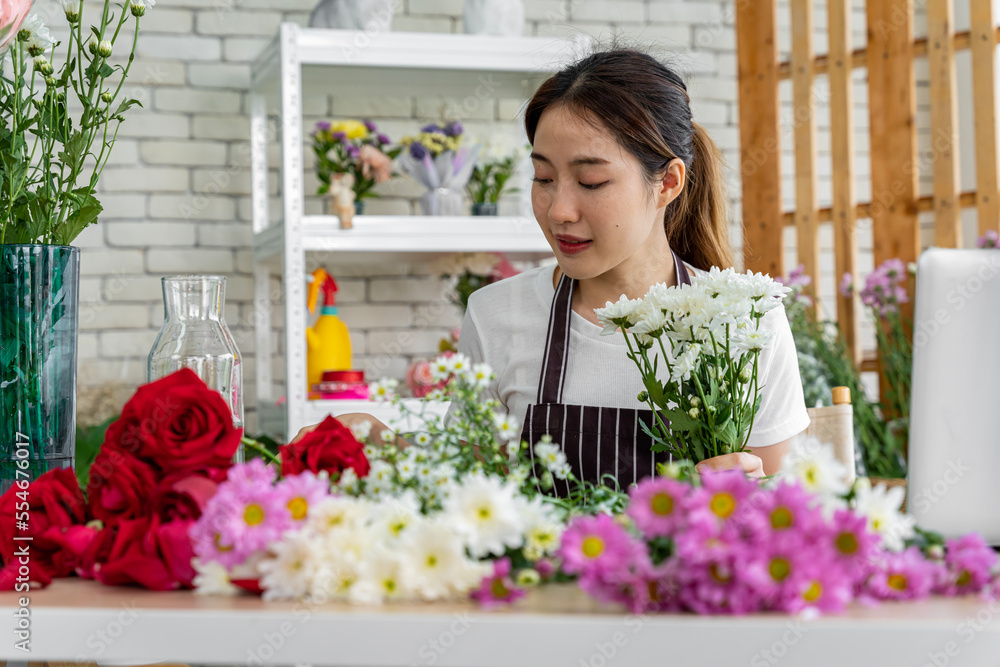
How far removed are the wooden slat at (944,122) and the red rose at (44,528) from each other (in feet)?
10.1

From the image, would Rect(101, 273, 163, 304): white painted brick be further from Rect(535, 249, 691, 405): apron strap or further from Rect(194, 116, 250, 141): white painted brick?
Rect(535, 249, 691, 405): apron strap

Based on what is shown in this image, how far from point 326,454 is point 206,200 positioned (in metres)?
2.87

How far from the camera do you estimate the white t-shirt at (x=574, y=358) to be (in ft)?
5.17

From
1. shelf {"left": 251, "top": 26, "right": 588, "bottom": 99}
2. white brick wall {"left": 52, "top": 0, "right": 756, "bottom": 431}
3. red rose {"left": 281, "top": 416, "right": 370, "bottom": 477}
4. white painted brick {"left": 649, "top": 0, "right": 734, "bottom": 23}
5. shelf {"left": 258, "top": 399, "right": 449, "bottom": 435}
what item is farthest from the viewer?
white painted brick {"left": 649, "top": 0, "right": 734, "bottom": 23}

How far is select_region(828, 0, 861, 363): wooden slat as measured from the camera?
3.49 m

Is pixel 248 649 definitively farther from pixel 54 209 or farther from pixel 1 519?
pixel 54 209

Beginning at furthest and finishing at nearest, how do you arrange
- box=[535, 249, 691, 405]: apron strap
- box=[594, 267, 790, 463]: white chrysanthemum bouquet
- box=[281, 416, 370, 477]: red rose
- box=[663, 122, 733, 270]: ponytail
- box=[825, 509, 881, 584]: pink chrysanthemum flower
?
box=[663, 122, 733, 270]: ponytail → box=[535, 249, 691, 405]: apron strap → box=[594, 267, 790, 463]: white chrysanthemum bouquet → box=[281, 416, 370, 477]: red rose → box=[825, 509, 881, 584]: pink chrysanthemum flower

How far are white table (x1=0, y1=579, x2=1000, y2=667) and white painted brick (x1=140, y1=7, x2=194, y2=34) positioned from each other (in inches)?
124

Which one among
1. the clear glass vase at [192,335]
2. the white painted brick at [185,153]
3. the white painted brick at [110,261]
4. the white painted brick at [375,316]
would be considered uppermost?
the white painted brick at [185,153]

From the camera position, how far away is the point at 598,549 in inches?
22.1

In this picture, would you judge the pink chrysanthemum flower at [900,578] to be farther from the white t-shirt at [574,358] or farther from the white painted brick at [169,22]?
the white painted brick at [169,22]

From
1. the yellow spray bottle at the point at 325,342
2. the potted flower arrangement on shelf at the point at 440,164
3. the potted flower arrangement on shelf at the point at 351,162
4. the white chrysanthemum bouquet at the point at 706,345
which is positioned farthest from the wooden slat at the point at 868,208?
the white chrysanthemum bouquet at the point at 706,345

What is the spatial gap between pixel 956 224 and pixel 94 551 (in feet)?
10.4

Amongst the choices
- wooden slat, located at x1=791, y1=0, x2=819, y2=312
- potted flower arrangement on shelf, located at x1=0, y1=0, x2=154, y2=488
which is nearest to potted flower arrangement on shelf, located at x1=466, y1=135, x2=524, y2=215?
wooden slat, located at x1=791, y1=0, x2=819, y2=312
